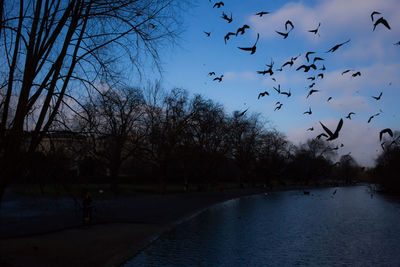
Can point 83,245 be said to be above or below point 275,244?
above

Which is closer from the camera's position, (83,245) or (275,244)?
(83,245)

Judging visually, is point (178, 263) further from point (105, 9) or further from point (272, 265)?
point (105, 9)

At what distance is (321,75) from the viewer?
817 centimetres

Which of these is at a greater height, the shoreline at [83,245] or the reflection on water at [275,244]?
the shoreline at [83,245]

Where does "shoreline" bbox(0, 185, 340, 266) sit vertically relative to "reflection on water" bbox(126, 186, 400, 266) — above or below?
above

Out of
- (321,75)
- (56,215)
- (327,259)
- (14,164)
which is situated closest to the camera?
(14,164)

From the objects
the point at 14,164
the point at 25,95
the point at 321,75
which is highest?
the point at 321,75

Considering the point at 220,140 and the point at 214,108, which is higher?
the point at 214,108

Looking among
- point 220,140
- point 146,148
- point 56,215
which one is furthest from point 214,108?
point 56,215

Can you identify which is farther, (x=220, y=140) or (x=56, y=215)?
(x=220, y=140)

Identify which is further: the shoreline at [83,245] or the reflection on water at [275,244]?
the reflection on water at [275,244]

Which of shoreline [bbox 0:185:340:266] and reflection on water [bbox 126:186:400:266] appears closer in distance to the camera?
shoreline [bbox 0:185:340:266]

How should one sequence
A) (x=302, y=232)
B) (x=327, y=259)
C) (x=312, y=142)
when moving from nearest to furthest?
(x=327, y=259), (x=302, y=232), (x=312, y=142)

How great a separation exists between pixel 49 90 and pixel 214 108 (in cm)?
4936
